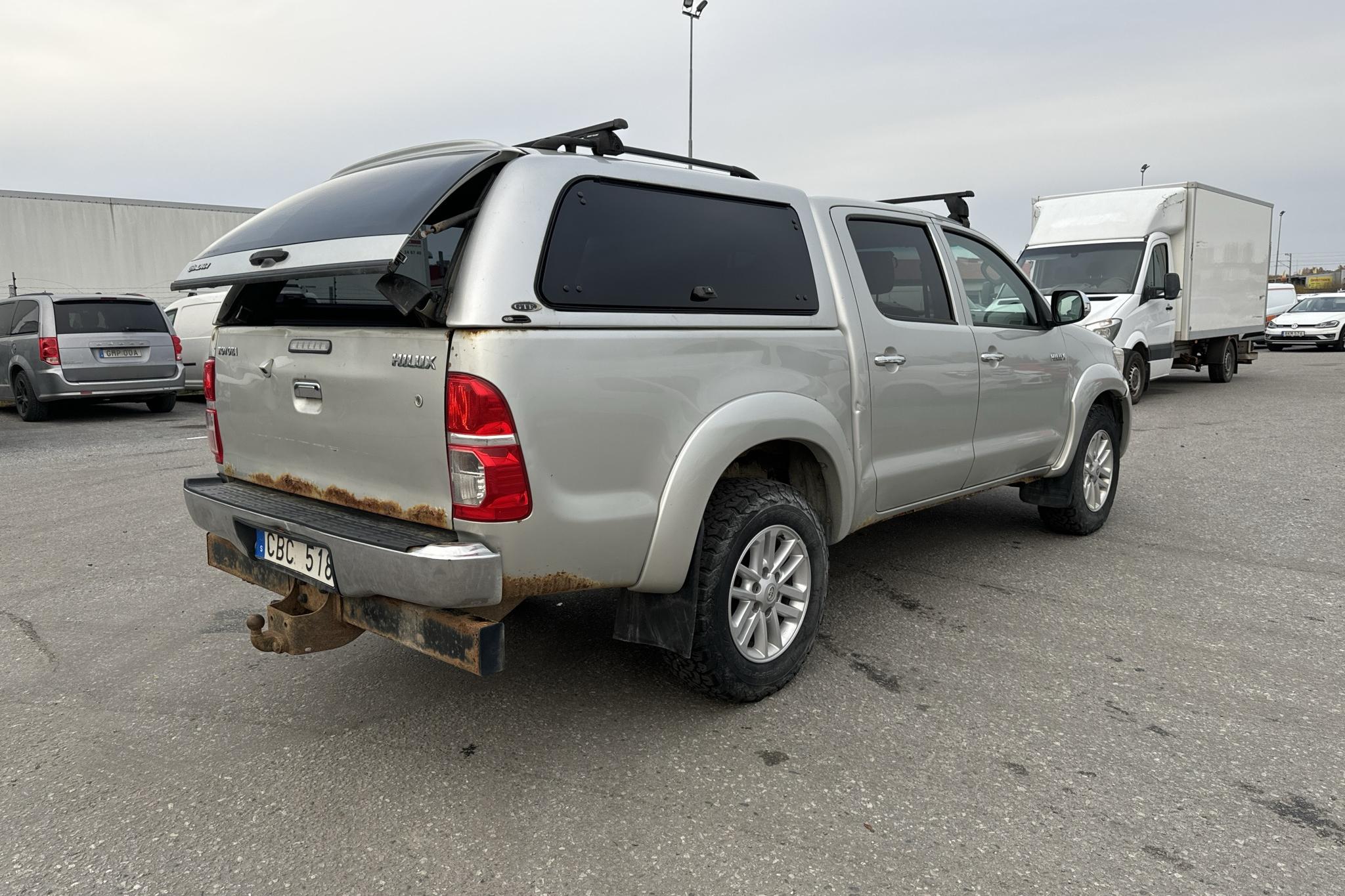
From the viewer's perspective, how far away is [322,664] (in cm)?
389

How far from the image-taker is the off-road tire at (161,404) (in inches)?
509

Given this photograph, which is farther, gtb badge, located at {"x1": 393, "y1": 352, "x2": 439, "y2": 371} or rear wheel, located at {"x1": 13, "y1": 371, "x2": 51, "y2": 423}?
rear wheel, located at {"x1": 13, "y1": 371, "x2": 51, "y2": 423}

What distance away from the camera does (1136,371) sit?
40.8 feet

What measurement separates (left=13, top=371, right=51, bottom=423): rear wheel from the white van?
2.06 metres

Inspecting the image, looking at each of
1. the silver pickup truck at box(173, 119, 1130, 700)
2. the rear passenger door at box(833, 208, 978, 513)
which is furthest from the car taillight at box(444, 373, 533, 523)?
the rear passenger door at box(833, 208, 978, 513)

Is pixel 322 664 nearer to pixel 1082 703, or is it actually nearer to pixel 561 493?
pixel 561 493

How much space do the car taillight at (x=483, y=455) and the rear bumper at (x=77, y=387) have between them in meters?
11.3

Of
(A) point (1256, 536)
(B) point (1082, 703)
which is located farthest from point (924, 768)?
(A) point (1256, 536)

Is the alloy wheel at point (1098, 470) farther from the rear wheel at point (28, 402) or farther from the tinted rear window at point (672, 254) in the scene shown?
the rear wheel at point (28, 402)

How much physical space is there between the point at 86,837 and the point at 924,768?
250cm

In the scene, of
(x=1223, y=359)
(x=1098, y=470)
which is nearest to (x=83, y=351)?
(x=1098, y=470)

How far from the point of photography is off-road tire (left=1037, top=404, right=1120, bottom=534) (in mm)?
5457

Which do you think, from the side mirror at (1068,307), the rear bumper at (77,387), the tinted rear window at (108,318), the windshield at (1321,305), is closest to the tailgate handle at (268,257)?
the side mirror at (1068,307)

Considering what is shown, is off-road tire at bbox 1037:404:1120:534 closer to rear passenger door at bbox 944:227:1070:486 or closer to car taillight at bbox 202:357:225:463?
rear passenger door at bbox 944:227:1070:486
